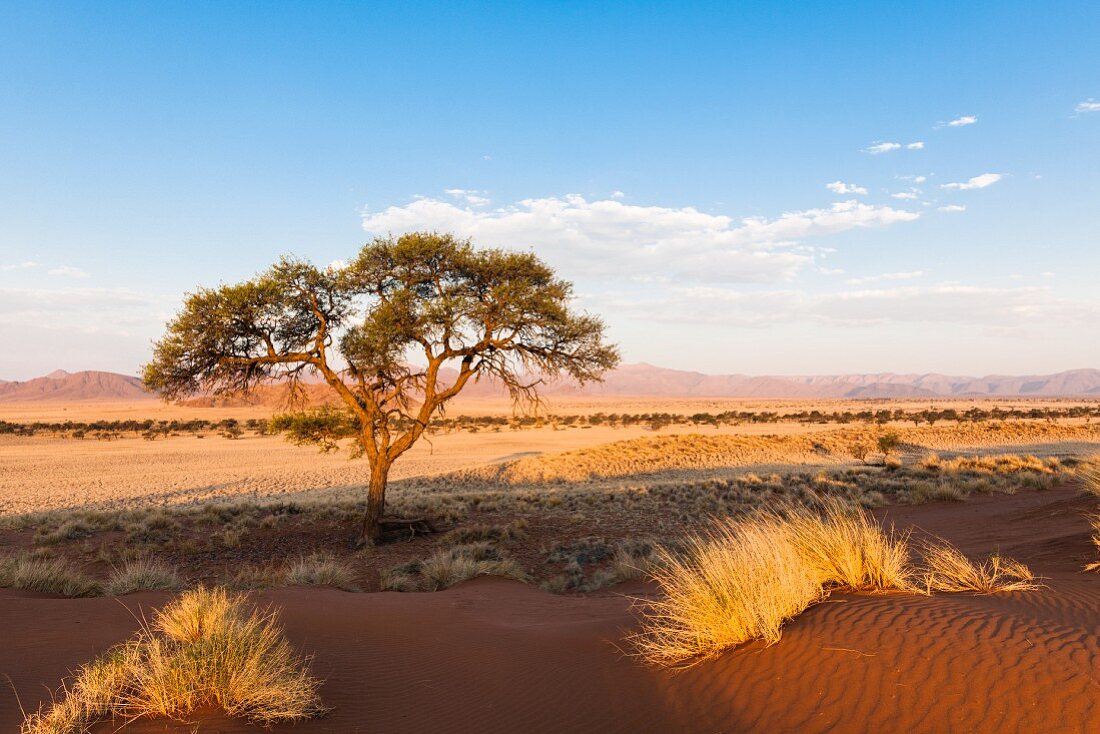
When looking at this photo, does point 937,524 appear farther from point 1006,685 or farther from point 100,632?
point 100,632

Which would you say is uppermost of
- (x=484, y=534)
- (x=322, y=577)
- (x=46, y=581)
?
(x=46, y=581)

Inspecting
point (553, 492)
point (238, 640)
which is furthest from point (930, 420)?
point (238, 640)

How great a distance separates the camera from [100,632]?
759 centimetres

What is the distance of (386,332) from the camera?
15.9 metres

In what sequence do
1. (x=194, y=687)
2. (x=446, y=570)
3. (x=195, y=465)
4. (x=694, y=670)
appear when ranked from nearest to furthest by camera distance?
(x=194, y=687) < (x=694, y=670) < (x=446, y=570) < (x=195, y=465)

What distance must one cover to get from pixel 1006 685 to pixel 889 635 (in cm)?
105

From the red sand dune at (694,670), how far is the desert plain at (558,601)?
0.02 metres

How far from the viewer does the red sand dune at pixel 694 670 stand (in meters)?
4.93

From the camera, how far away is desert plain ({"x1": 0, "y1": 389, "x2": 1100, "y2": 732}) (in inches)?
206

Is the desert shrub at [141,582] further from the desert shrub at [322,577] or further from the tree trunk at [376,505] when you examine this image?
the tree trunk at [376,505]

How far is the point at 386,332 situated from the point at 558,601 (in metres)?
8.09

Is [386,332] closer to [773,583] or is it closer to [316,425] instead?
[316,425]

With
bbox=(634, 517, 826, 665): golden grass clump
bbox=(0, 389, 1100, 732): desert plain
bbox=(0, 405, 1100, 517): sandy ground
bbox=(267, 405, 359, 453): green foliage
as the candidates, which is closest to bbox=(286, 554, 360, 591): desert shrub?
bbox=(0, 389, 1100, 732): desert plain

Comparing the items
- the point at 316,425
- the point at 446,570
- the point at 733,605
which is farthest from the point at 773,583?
the point at 316,425
